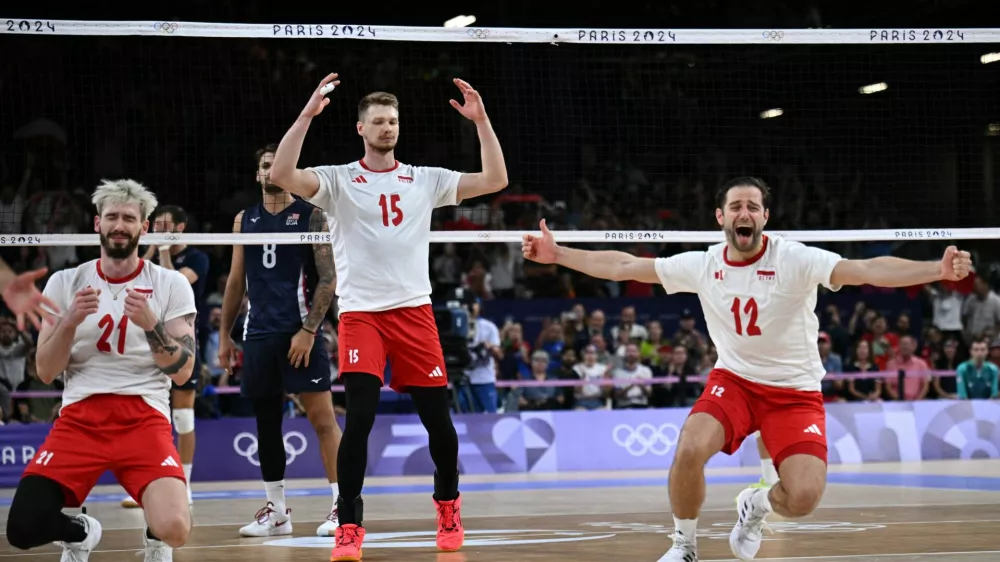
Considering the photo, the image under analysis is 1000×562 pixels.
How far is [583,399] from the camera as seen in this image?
16234 mm

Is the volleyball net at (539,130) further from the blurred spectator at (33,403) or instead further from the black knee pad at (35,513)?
the black knee pad at (35,513)

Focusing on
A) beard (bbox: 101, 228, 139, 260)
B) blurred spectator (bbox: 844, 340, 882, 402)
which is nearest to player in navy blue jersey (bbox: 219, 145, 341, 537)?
beard (bbox: 101, 228, 139, 260)

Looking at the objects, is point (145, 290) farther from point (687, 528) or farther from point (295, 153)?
point (687, 528)

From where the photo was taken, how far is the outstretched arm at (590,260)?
6793 millimetres

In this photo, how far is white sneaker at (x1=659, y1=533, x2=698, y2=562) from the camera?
6195 mm

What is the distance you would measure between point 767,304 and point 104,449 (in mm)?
3395

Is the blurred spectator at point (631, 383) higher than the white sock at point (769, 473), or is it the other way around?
the blurred spectator at point (631, 383)

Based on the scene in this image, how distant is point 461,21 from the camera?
21.5 meters

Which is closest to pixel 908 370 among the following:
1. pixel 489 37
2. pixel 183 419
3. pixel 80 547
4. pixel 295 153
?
pixel 489 37

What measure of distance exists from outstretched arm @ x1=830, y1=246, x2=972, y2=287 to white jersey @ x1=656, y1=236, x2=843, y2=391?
0.11 m

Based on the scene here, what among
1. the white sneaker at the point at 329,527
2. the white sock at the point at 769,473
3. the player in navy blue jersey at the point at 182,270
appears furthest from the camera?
the white sock at the point at 769,473

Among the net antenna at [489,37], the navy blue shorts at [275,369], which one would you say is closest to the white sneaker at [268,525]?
the navy blue shorts at [275,369]

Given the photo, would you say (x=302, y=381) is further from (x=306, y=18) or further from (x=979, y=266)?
(x=979, y=266)

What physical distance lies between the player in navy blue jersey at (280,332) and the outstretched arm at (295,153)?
138cm
